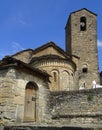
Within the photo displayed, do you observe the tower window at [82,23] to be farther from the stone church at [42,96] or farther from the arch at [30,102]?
the arch at [30,102]

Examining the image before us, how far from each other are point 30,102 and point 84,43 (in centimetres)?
2037

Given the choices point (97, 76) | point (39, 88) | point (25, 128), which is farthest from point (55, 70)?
point (25, 128)

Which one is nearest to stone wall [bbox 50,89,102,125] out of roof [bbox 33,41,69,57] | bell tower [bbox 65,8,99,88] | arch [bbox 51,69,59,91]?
arch [bbox 51,69,59,91]

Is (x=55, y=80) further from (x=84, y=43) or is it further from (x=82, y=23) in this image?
(x=82, y=23)

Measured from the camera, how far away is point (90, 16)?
3183 cm

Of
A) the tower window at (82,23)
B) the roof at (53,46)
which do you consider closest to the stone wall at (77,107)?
the roof at (53,46)

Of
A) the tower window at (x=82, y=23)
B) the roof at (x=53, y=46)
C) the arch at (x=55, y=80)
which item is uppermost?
the tower window at (x=82, y=23)

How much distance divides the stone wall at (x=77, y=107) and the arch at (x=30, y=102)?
79.5 inches

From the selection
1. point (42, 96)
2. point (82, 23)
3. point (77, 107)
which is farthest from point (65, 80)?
point (82, 23)

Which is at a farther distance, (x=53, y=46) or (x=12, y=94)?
(x=53, y=46)

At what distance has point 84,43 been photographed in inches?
1211

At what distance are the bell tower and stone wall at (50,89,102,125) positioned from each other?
14898 millimetres

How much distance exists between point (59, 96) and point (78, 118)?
1.63 m

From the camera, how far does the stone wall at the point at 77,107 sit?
13.3 metres
